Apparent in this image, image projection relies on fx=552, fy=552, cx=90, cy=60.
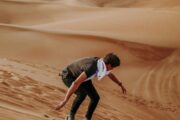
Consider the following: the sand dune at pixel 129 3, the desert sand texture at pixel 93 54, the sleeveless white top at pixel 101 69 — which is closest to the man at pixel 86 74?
the sleeveless white top at pixel 101 69

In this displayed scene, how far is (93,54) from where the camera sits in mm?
16188

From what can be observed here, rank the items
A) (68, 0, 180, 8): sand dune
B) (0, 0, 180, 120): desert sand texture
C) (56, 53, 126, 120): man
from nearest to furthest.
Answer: (56, 53, 126, 120): man → (0, 0, 180, 120): desert sand texture → (68, 0, 180, 8): sand dune

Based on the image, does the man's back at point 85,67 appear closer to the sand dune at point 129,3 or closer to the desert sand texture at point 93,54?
the desert sand texture at point 93,54

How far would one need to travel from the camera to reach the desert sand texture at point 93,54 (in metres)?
9.19

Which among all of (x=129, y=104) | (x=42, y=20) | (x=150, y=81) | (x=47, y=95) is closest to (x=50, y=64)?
(x=150, y=81)

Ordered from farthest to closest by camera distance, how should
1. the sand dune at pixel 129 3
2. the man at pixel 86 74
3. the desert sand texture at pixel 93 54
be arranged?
the sand dune at pixel 129 3 → the desert sand texture at pixel 93 54 → the man at pixel 86 74

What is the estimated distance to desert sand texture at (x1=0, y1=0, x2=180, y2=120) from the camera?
9.19m

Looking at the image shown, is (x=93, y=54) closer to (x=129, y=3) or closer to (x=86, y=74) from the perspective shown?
(x=86, y=74)

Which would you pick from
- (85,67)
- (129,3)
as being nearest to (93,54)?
(85,67)

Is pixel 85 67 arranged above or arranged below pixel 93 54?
above

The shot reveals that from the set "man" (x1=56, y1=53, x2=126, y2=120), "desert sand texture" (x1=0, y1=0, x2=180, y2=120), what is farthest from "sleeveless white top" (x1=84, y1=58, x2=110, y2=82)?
"desert sand texture" (x1=0, y1=0, x2=180, y2=120)

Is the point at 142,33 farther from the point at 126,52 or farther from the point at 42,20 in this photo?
the point at 42,20

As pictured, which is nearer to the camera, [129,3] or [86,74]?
[86,74]

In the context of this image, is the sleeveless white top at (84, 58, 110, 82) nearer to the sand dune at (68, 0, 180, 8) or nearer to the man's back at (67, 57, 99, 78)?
the man's back at (67, 57, 99, 78)
